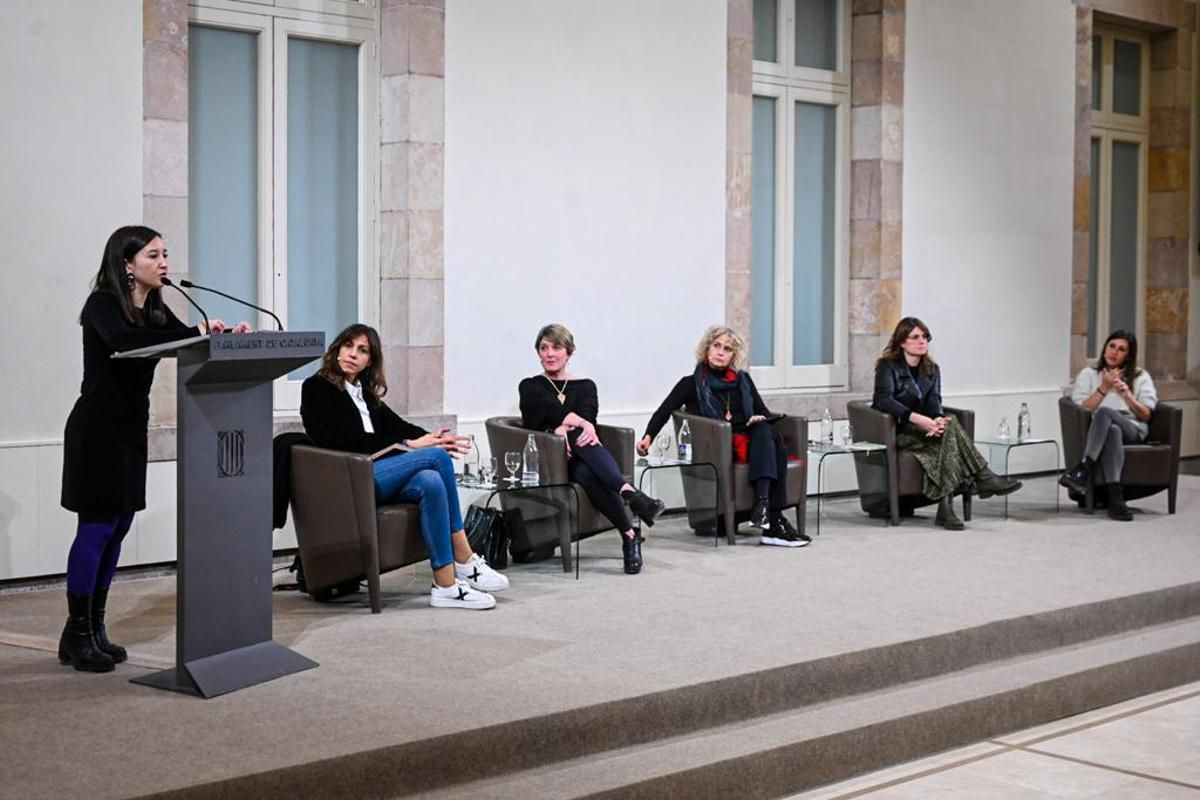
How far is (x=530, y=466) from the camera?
621cm

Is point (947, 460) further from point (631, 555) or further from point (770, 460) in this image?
point (631, 555)

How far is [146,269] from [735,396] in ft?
11.1

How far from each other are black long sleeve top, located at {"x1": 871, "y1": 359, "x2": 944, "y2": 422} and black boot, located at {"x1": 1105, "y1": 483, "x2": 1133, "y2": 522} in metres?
1.05

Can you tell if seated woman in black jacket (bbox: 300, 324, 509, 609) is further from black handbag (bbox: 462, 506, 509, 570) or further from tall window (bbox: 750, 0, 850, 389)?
tall window (bbox: 750, 0, 850, 389)

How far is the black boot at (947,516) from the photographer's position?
759cm

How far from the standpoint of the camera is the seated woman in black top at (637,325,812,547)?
273 inches

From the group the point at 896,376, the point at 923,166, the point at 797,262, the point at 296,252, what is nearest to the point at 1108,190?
the point at 923,166

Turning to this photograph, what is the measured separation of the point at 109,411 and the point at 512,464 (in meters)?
2.12

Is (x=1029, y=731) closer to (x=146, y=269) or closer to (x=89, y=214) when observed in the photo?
(x=146, y=269)

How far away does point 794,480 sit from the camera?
23.4 feet

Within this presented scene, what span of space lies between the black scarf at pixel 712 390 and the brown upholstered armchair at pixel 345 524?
2.06 metres

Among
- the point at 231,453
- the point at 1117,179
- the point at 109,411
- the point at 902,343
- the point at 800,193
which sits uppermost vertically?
the point at 1117,179

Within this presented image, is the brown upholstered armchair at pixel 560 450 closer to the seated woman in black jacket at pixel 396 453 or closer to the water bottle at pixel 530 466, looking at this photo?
the water bottle at pixel 530 466

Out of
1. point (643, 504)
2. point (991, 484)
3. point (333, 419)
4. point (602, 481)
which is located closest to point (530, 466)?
point (602, 481)
